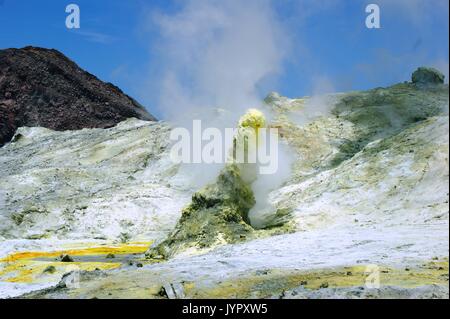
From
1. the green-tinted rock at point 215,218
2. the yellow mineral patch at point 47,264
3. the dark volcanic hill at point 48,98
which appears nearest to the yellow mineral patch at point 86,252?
the yellow mineral patch at point 47,264

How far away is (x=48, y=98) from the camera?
14988 cm

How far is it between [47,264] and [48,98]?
115m

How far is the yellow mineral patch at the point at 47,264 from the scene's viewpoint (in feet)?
118

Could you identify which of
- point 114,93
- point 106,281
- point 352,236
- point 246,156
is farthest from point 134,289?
point 114,93

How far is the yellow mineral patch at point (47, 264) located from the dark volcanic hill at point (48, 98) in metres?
96.3

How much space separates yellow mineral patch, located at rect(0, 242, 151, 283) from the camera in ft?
118

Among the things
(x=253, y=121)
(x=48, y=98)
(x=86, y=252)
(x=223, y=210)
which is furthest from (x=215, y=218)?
(x=48, y=98)

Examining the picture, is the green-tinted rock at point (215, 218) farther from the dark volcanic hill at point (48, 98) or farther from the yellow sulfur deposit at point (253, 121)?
the dark volcanic hill at point (48, 98)

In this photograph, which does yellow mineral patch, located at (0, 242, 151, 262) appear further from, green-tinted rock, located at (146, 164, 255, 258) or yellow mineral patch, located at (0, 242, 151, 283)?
green-tinted rock, located at (146, 164, 255, 258)

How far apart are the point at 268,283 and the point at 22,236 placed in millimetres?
39761

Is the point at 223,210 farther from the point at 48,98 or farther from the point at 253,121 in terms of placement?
the point at 48,98

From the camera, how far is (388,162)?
46812mm

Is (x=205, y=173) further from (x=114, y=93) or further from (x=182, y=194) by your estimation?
(x=114, y=93)

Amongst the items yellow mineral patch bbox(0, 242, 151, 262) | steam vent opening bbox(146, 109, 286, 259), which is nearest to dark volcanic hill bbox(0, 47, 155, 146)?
yellow mineral patch bbox(0, 242, 151, 262)
